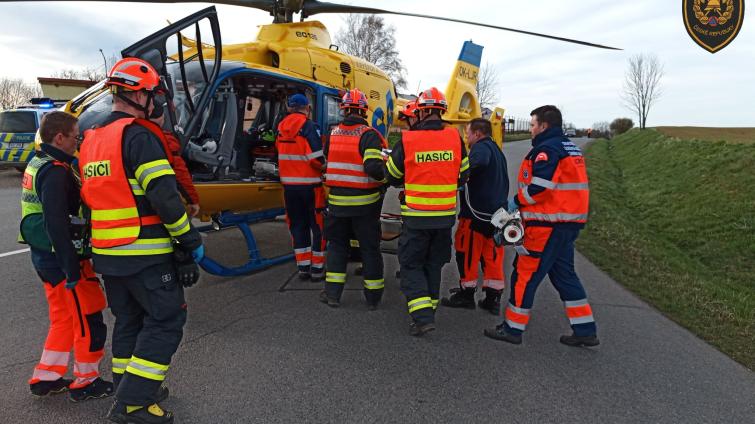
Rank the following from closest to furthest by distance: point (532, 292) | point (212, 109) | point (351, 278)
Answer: point (532, 292) → point (212, 109) → point (351, 278)

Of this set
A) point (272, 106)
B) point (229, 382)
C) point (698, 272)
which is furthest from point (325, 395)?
point (698, 272)

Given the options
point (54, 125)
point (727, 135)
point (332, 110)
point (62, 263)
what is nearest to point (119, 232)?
point (62, 263)

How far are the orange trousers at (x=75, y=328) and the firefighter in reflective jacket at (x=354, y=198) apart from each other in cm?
205

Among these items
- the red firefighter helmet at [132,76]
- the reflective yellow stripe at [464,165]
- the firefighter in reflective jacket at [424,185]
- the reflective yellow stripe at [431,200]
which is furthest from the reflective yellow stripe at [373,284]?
the red firefighter helmet at [132,76]

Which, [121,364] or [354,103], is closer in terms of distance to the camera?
[121,364]

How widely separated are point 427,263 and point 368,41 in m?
45.4

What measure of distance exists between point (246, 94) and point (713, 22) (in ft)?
17.6

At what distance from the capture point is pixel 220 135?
15.9ft

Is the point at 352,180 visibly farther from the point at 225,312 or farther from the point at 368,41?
the point at 368,41

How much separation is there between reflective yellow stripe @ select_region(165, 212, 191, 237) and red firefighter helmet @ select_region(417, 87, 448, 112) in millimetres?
2271

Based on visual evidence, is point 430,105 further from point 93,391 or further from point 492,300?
point 93,391

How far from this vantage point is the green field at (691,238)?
15.6 ft

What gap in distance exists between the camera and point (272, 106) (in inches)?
258

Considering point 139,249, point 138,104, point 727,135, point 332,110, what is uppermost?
point 727,135
